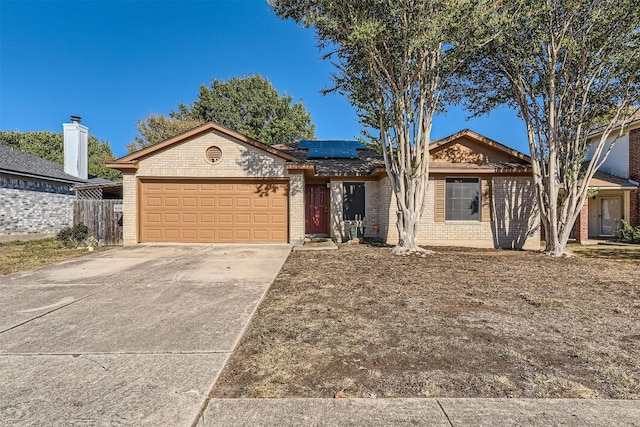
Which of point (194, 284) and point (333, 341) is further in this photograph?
point (194, 284)

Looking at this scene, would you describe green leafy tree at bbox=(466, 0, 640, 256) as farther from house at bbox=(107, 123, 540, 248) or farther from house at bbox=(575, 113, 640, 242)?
house at bbox=(575, 113, 640, 242)

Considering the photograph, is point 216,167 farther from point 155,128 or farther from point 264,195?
point 155,128

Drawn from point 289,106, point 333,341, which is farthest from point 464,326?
point 289,106

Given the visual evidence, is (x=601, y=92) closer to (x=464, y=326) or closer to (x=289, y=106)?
(x=464, y=326)

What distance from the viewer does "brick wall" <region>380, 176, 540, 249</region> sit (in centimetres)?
1198

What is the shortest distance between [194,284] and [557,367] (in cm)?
524

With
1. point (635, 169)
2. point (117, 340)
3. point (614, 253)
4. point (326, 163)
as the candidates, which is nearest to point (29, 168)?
point (326, 163)

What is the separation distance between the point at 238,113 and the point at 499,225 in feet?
87.1

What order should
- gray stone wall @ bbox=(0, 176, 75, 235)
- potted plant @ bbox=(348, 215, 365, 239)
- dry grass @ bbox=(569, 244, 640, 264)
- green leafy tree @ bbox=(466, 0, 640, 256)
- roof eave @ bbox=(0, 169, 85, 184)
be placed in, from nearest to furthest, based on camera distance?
green leafy tree @ bbox=(466, 0, 640, 256) < dry grass @ bbox=(569, 244, 640, 264) < potted plant @ bbox=(348, 215, 365, 239) < roof eave @ bbox=(0, 169, 85, 184) < gray stone wall @ bbox=(0, 176, 75, 235)

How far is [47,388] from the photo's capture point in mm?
2500

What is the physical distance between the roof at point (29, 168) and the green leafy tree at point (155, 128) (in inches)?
524

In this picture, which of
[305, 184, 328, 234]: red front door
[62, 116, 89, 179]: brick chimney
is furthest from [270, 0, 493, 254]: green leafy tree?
[62, 116, 89, 179]: brick chimney

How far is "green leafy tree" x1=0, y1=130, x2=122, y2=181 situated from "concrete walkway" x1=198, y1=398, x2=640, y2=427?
42355 mm

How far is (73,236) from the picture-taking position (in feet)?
37.1
